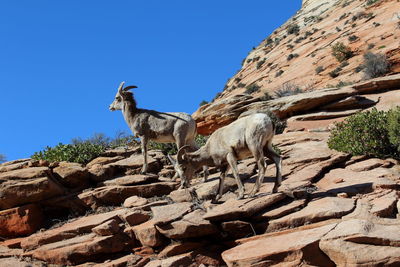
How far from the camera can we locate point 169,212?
10.1 m

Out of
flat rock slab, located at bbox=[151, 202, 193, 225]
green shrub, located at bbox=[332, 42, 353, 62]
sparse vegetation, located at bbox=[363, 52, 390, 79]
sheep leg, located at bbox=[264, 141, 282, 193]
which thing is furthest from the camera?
green shrub, located at bbox=[332, 42, 353, 62]

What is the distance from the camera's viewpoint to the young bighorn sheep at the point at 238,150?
9.95 meters

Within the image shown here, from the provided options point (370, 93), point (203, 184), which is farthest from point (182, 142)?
point (370, 93)

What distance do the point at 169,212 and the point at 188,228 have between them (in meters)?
0.99

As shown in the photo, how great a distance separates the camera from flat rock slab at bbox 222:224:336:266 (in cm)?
767

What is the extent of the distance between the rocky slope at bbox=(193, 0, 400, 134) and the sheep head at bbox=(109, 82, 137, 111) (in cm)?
960

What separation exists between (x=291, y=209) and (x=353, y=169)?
12.9 feet

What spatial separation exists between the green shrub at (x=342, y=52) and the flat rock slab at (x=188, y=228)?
30316 millimetres

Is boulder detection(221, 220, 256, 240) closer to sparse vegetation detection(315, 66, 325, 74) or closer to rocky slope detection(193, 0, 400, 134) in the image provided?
rocky slope detection(193, 0, 400, 134)

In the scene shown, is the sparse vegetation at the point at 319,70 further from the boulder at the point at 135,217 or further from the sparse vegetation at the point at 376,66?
the boulder at the point at 135,217

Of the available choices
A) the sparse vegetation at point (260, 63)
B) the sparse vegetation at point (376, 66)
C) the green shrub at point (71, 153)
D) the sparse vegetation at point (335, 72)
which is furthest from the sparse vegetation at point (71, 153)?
the sparse vegetation at point (260, 63)

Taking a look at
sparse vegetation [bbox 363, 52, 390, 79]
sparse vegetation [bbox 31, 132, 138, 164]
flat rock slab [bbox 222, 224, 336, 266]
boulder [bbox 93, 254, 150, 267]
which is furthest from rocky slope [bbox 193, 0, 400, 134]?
flat rock slab [bbox 222, 224, 336, 266]

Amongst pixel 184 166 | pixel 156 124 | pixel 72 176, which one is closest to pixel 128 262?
pixel 184 166

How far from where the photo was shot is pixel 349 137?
14.0 m
